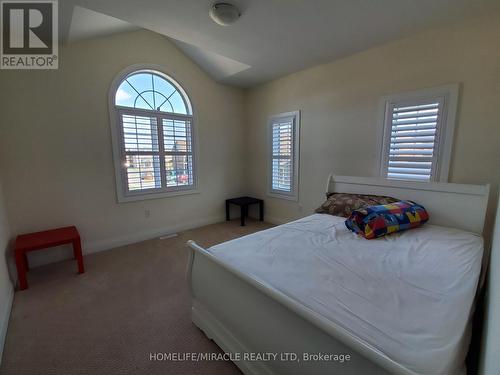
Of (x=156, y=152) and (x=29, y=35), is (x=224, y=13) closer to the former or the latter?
(x=29, y=35)

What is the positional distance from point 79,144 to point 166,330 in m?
2.48

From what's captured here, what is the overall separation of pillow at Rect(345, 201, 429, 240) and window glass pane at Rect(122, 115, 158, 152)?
2.94 m

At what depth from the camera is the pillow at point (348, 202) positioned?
2404 mm

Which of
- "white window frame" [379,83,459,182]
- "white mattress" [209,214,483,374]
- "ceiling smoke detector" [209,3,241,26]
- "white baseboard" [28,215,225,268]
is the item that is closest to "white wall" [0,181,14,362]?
"white baseboard" [28,215,225,268]

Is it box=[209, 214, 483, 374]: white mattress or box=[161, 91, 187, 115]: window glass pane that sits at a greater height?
box=[161, 91, 187, 115]: window glass pane

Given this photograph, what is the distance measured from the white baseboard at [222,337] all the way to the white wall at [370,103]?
7.76 feet

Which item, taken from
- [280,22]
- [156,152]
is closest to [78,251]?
[156,152]

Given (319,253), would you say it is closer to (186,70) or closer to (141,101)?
(141,101)

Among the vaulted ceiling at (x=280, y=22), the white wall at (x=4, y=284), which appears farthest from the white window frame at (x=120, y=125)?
the white wall at (x=4, y=284)

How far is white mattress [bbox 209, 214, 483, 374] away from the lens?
33.4 inches

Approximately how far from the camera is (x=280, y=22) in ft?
6.99

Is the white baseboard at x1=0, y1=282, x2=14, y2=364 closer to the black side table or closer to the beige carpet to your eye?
the beige carpet

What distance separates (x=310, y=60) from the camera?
9.90 ft

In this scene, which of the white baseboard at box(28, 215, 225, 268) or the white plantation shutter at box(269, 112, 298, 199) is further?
the white plantation shutter at box(269, 112, 298, 199)
